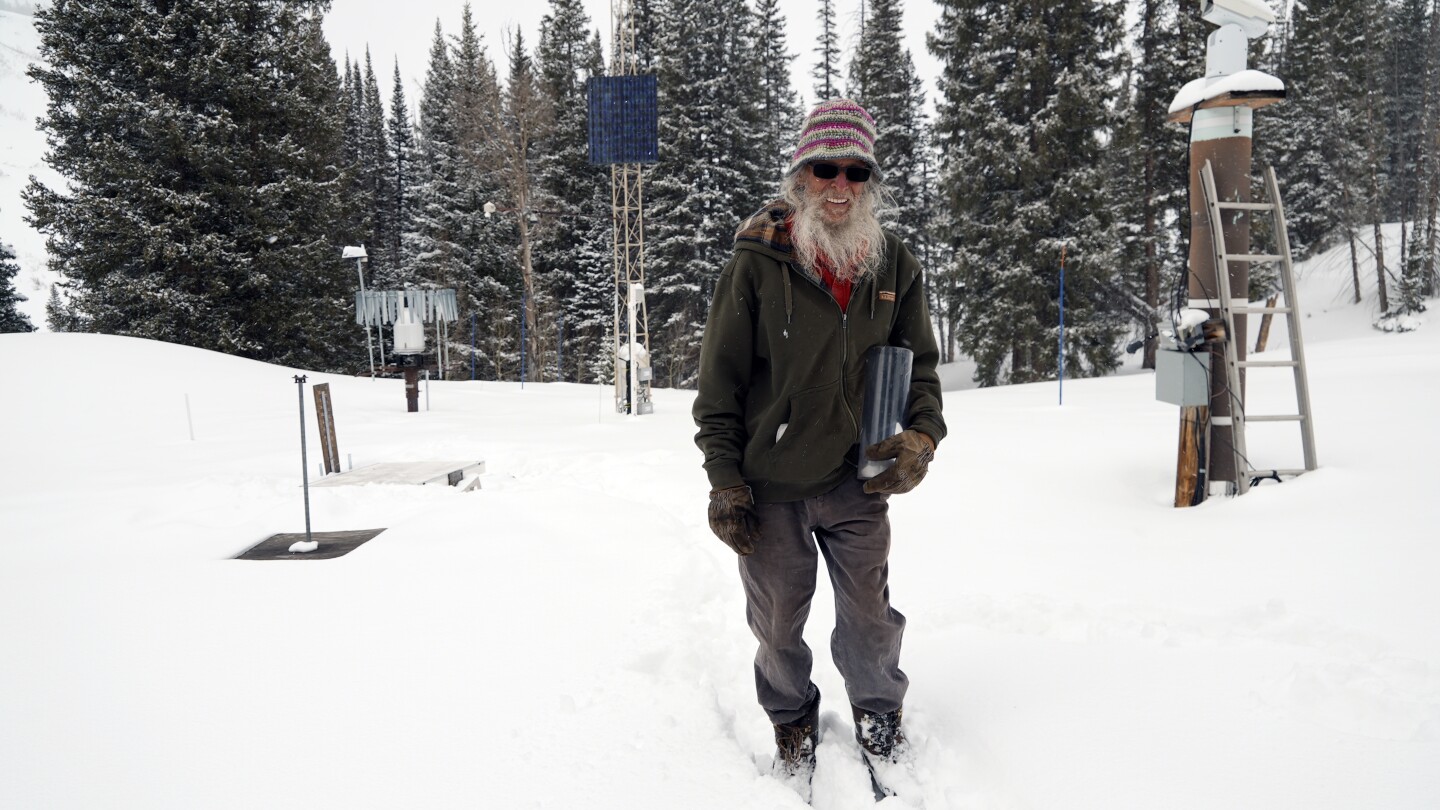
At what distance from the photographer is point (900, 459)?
7.38 feet

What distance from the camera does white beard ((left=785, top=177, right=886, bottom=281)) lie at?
7.43 ft

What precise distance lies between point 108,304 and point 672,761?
82.2 ft

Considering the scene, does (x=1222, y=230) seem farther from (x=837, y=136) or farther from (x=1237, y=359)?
(x=837, y=136)

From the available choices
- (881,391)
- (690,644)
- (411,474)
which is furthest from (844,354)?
(411,474)

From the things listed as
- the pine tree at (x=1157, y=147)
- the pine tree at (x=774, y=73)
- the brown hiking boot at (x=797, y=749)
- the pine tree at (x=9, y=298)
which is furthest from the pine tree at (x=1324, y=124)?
the pine tree at (x=9, y=298)

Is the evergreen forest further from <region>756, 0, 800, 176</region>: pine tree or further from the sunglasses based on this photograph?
the sunglasses

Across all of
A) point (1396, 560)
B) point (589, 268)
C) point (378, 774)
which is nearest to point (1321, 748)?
point (1396, 560)

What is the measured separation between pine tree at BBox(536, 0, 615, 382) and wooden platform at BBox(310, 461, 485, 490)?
2210 centimetres

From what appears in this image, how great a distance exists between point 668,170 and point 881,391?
2786cm

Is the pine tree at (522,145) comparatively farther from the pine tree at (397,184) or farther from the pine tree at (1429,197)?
the pine tree at (1429,197)

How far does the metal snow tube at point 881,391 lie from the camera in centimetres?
232

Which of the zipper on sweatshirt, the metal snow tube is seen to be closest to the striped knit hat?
the zipper on sweatshirt

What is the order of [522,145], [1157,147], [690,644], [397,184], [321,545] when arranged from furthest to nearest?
1. [397,184]
2. [522,145]
3. [1157,147]
4. [321,545]
5. [690,644]

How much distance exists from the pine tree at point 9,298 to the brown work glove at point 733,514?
108ft
